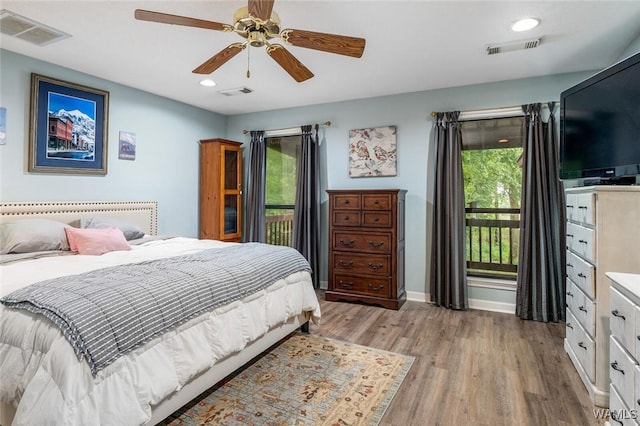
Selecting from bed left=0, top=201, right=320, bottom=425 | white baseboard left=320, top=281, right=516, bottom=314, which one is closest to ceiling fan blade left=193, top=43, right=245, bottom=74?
bed left=0, top=201, right=320, bottom=425

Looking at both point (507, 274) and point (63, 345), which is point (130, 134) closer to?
point (63, 345)

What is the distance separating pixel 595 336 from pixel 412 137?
2.69 meters

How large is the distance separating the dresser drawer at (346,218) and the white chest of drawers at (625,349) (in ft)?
8.20

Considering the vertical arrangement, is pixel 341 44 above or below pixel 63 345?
above

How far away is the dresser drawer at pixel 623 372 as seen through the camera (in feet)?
4.74

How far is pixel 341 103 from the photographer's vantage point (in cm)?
447

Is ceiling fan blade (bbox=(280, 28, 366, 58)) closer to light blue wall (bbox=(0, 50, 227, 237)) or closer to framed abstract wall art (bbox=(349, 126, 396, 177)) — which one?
framed abstract wall art (bbox=(349, 126, 396, 177))

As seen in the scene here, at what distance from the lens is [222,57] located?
2281mm

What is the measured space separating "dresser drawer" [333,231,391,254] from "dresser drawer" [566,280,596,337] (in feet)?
5.53

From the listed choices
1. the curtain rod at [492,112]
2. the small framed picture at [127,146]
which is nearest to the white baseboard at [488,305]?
the curtain rod at [492,112]

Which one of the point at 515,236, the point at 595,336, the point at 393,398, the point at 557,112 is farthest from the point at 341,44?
the point at 515,236

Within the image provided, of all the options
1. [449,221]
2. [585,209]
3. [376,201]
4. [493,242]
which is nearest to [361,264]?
[376,201]

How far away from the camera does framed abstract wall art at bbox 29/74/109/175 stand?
3090 mm

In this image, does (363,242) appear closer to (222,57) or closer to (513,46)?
(513,46)
